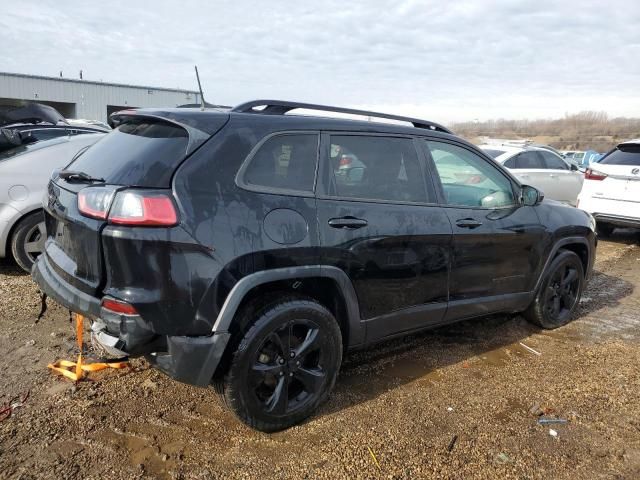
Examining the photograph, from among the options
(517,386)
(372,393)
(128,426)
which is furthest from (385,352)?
(128,426)

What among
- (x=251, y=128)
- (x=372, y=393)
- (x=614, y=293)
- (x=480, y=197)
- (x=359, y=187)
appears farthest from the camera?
(x=614, y=293)

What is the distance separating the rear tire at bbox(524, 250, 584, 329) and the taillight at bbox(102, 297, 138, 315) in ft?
11.2

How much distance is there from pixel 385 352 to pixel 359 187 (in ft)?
4.99

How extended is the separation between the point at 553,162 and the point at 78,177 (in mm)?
10184

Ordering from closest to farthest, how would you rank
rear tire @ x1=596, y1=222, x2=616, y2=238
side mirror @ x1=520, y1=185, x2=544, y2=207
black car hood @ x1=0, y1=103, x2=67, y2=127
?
1. side mirror @ x1=520, y1=185, x2=544, y2=207
2. rear tire @ x1=596, y1=222, x2=616, y2=238
3. black car hood @ x1=0, y1=103, x2=67, y2=127

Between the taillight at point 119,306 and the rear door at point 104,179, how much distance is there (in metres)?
0.13

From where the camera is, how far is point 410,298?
3.38 m

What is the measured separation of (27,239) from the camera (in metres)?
5.15

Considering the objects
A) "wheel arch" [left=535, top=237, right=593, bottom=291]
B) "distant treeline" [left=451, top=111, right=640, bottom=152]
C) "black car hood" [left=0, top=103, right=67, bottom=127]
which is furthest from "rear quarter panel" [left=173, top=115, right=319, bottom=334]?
→ "distant treeline" [left=451, top=111, right=640, bottom=152]

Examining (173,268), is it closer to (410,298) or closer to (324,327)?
(324,327)

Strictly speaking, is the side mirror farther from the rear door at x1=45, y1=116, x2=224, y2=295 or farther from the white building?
the white building

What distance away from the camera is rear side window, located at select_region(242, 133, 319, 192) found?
2.75 m

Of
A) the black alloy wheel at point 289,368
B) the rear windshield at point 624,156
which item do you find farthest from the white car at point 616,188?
the black alloy wheel at point 289,368

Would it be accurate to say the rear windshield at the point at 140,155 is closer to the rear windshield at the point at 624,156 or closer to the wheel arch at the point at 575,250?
the wheel arch at the point at 575,250
